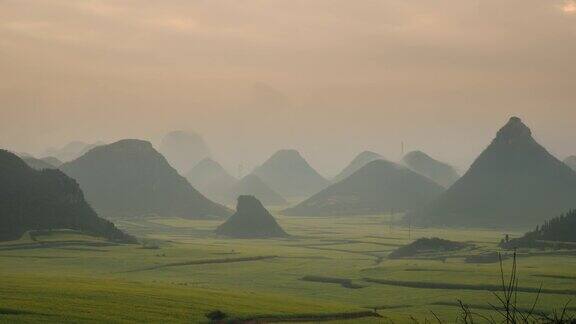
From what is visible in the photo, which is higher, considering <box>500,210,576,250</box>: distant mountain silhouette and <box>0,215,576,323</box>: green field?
<box>500,210,576,250</box>: distant mountain silhouette

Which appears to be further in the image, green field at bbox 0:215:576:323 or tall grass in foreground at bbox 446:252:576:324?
green field at bbox 0:215:576:323

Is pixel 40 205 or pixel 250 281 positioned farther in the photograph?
pixel 40 205

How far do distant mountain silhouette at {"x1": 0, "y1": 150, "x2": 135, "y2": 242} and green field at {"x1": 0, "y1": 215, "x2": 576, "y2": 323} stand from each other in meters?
5.29

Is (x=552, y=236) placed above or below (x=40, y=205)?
below

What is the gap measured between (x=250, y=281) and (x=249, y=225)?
105 metres

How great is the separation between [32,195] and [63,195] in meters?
6.52

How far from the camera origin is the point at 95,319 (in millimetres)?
45219

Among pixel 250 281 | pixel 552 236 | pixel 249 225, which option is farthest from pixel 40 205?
pixel 552 236

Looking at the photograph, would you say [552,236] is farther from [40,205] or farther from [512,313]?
[40,205]

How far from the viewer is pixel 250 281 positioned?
92.4 metres

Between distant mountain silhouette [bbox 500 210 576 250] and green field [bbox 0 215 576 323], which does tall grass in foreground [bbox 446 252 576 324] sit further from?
distant mountain silhouette [bbox 500 210 576 250]

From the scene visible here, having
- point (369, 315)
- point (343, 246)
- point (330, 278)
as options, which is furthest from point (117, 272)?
point (343, 246)

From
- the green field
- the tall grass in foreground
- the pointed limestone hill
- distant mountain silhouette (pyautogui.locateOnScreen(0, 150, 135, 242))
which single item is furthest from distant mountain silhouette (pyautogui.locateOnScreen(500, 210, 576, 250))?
distant mountain silhouette (pyautogui.locateOnScreen(0, 150, 135, 242))

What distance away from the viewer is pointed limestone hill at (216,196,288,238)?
195 metres
